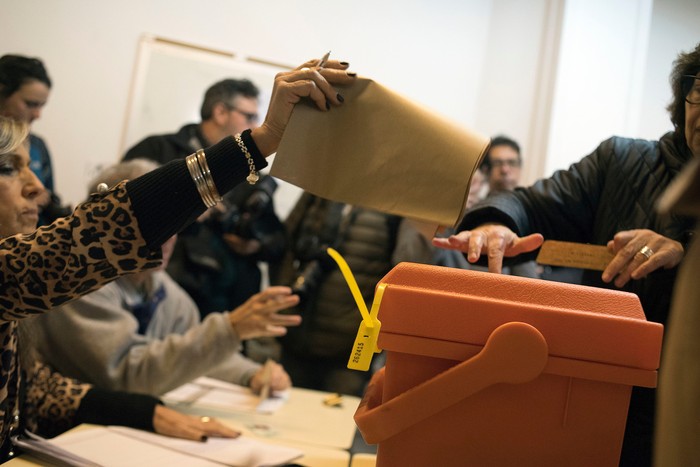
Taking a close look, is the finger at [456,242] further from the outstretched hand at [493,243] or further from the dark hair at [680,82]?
the dark hair at [680,82]

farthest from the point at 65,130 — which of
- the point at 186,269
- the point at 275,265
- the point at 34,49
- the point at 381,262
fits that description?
the point at 381,262

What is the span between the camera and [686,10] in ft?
6.33

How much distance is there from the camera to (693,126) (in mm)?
1063

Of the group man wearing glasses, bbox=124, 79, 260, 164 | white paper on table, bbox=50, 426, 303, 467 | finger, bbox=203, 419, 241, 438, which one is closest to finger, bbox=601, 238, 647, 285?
white paper on table, bbox=50, 426, 303, 467

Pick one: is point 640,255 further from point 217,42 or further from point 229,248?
point 217,42

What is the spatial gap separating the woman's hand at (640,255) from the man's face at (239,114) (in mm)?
2348

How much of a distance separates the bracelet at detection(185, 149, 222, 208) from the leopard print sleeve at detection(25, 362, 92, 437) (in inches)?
29.0

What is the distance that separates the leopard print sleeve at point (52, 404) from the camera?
1.42 metres

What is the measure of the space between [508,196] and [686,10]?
3.64 feet

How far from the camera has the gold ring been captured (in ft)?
3.13

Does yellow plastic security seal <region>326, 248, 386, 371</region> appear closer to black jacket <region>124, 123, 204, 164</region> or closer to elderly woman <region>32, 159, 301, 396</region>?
elderly woman <region>32, 159, 301, 396</region>

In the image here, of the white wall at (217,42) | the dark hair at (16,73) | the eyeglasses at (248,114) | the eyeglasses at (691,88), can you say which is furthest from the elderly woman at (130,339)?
the white wall at (217,42)

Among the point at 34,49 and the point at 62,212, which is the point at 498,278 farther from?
the point at 34,49

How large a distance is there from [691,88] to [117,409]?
1.24 meters
